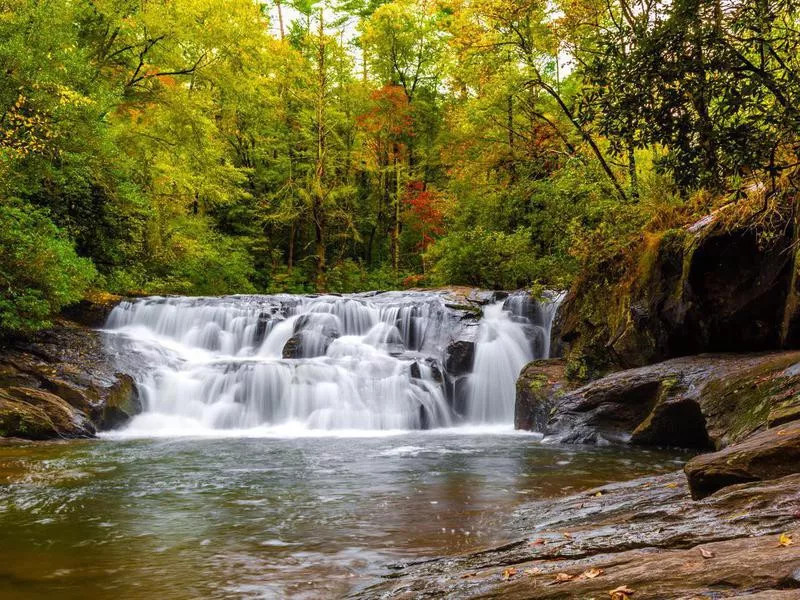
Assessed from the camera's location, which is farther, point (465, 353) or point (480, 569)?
point (465, 353)

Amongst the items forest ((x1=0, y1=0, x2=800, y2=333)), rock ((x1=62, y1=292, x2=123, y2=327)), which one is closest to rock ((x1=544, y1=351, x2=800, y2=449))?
forest ((x1=0, y1=0, x2=800, y2=333))

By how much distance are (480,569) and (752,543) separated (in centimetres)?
138

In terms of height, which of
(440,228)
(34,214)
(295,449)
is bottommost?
(295,449)

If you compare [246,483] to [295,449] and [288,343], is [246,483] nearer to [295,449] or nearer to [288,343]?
[295,449]

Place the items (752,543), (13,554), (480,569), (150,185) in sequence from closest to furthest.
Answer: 1. (752,543)
2. (480,569)
3. (13,554)
4. (150,185)

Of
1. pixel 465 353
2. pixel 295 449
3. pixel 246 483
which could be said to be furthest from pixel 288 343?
pixel 246 483

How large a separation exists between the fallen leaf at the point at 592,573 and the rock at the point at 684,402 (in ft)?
13.0

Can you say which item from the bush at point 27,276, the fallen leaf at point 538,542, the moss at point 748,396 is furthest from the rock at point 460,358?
the fallen leaf at point 538,542

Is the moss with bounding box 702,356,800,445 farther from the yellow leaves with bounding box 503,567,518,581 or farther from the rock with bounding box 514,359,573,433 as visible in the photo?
the yellow leaves with bounding box 503,567,518,581

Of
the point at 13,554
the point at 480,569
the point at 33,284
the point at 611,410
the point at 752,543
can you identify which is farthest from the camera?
the point at 33,284

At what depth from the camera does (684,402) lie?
7.83 meters

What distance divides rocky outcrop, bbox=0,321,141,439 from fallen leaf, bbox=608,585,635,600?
10.1 meters

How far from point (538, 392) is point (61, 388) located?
8.82 meters

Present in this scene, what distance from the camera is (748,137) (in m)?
4.58
